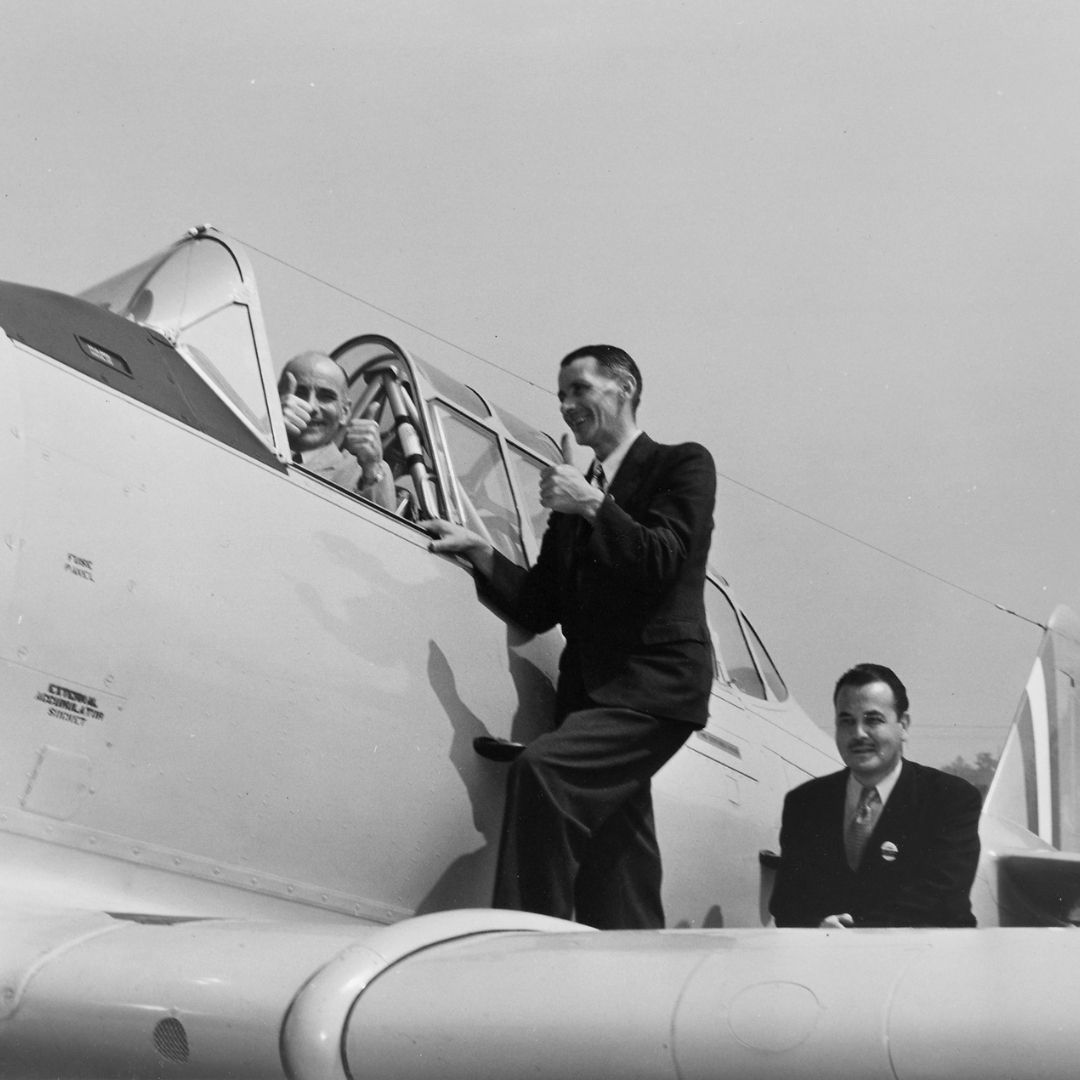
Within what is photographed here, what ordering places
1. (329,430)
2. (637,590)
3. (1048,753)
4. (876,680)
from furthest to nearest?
(1048,753) → (876,680) → (329,430) → (637,590)

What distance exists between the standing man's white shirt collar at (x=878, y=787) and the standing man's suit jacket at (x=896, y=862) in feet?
0.08

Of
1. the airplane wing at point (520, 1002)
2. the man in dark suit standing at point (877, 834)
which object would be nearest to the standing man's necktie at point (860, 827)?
the man in dark suit standing at point (877, 834)

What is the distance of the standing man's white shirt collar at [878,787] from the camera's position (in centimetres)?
528

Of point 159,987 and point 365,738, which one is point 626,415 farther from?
point 159,987

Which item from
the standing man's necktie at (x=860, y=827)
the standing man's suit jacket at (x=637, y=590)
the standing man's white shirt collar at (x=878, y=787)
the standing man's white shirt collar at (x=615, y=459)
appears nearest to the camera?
the standing man's suit jacket at (x=637, y=590)

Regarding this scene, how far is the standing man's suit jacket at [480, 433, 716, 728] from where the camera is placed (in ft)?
13.8

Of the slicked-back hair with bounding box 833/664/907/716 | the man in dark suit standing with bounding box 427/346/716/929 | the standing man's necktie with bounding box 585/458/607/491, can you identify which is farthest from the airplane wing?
the slicked-back hair with bounding box 833/664/907/716

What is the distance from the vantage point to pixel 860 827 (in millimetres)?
5230

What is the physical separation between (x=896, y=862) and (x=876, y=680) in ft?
2.27

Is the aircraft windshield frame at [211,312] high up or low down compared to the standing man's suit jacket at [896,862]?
up

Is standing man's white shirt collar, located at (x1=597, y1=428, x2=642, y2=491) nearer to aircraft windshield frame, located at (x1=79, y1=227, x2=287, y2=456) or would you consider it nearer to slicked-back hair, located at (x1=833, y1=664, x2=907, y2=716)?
aircraft windshield frame, located at (x1=79, y1=227, x2=287, y2=456)

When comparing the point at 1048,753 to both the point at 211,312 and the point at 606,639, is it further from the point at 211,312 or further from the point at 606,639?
the point at 211,312

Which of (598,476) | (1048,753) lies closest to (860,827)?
(598,476)

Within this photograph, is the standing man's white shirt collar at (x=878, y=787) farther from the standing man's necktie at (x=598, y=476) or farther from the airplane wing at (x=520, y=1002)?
the airplane wing at (x=520, y=1002)
